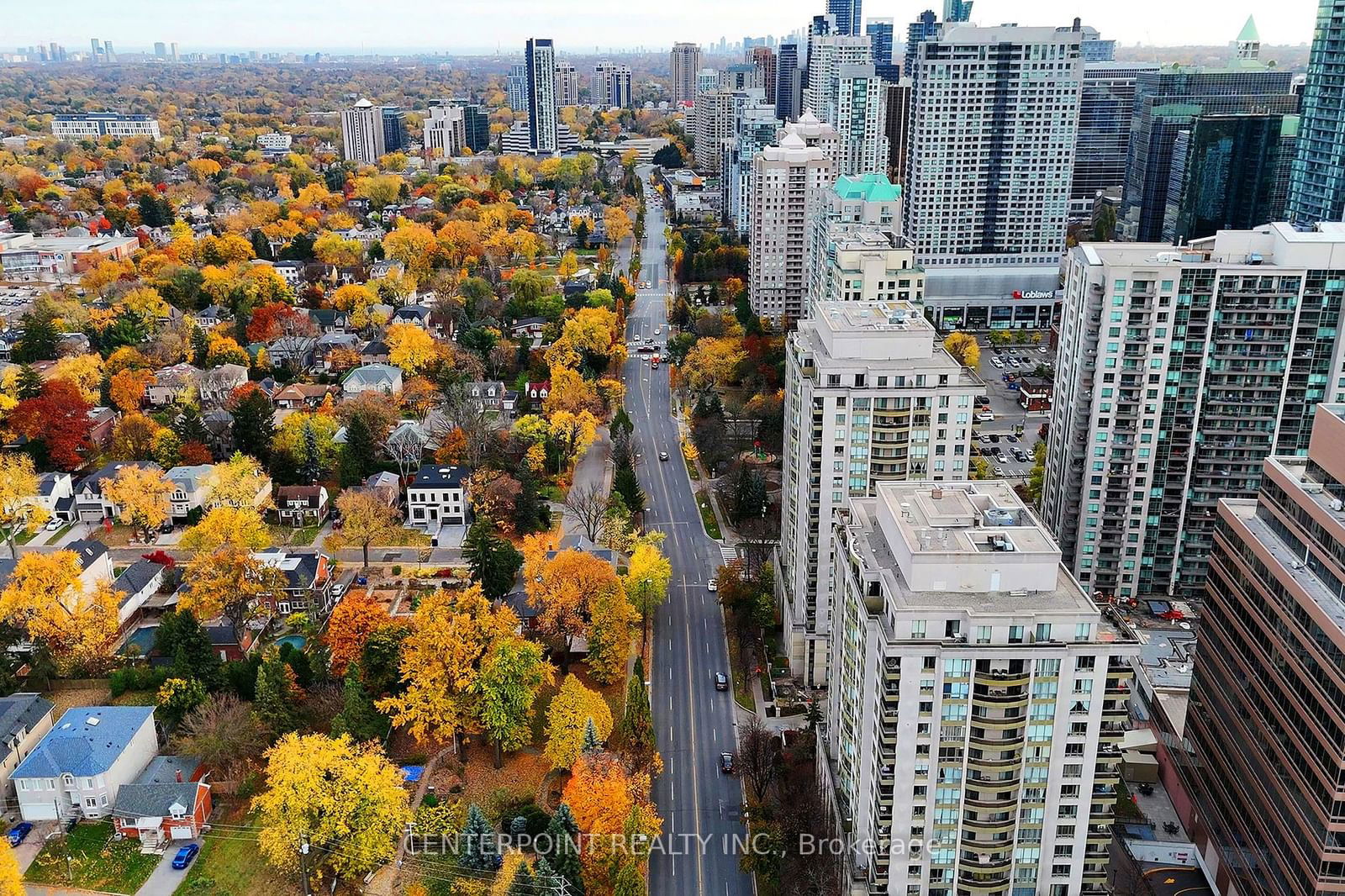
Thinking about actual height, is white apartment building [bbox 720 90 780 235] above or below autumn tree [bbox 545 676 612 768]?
above

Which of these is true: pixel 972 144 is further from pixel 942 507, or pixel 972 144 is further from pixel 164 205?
pixel 164 205

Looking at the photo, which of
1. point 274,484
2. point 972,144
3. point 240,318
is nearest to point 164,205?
point 240,318

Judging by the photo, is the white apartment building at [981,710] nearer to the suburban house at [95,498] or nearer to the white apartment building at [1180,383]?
the white apartment building at [1180,383]

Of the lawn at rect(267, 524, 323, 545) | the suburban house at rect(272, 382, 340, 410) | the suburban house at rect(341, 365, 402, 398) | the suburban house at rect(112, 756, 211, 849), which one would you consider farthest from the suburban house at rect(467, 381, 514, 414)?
the suburban house at rect(112, 756, 211, 849)

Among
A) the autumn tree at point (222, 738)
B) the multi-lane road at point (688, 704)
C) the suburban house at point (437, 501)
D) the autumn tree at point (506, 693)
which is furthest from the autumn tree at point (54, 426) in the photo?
the autumn tree at point (506, 693)

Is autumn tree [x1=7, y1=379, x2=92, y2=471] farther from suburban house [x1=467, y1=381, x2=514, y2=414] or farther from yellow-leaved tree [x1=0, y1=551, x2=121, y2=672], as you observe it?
suburban house [x1=467, y1=381, x2=514, y2=414]

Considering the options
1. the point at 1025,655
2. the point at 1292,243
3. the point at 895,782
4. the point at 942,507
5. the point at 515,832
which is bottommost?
the point at 515,832

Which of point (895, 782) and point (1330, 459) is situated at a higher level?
point (1330, 459)
